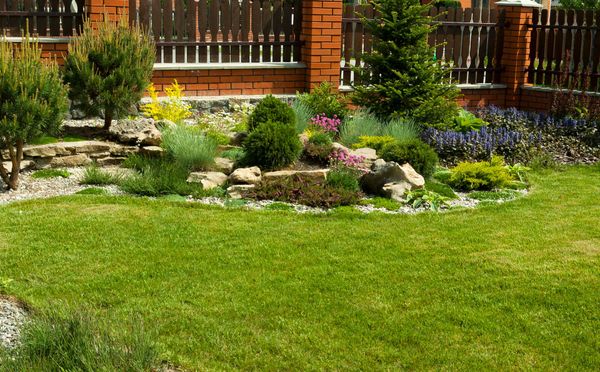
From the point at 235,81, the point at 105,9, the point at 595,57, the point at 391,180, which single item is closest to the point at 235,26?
the point at 235,81

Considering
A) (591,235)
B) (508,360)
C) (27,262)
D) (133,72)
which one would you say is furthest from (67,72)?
(508,360)

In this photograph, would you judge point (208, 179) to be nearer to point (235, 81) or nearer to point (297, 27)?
point (235, 81)

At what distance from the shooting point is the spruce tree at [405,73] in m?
11.9

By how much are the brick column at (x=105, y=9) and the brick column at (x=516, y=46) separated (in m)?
6.75

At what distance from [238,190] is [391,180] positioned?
5.25ft

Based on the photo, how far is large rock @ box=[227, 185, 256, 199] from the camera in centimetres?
895

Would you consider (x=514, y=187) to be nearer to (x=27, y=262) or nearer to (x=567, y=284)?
(x=567, y=284)

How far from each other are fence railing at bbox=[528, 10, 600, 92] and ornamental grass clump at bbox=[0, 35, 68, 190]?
8.30 metres

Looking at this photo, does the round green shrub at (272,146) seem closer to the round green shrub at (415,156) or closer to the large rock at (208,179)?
the large rock at (208,179)

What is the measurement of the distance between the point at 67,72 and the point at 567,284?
6605 mm

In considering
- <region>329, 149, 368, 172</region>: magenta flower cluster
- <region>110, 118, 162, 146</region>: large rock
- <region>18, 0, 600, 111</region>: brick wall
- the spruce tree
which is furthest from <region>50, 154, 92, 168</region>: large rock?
the spruce tree

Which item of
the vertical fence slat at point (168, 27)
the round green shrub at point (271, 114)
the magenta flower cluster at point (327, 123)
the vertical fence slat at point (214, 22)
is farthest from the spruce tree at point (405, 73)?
the vertical fence slat at point (168, 27)

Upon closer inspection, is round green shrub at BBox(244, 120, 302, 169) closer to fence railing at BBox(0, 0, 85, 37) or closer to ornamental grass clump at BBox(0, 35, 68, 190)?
ornamental grass clump at BBox(0, 35, 68, 190)

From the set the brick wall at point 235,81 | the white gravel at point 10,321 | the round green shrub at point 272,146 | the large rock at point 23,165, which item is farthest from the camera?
the brick wall at point 235,81
